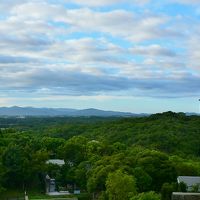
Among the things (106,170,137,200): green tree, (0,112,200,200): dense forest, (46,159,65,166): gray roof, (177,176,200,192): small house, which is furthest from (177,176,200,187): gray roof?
(46,159,65,166): gray roof

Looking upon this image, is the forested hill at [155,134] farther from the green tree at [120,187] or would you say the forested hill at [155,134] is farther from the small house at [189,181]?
the green tree at [120,187]

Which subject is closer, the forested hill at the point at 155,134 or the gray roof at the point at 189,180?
the gray roof at the point at 189,180

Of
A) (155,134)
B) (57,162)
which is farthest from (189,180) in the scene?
(155,134)

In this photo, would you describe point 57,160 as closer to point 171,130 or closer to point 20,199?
point 20,199

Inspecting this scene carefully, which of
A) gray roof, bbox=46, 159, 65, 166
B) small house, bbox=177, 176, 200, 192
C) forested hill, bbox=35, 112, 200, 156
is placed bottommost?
small house, bbox=177, 176, 200, 192

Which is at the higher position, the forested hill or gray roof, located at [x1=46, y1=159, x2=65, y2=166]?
the forested hill

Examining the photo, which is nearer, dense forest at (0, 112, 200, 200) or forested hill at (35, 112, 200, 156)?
dense forest at (0, 112, 200, 200)

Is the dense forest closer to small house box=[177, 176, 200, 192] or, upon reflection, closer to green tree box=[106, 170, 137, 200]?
green tree box=[106, 170, 137, 200]

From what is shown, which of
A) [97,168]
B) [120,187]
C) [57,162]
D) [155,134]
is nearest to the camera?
[120,187]

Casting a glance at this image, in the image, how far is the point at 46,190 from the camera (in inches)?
1293

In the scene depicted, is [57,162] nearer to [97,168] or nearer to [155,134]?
[97,168]

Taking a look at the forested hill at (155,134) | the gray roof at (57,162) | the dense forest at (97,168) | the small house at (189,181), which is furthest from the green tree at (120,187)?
the forested hill at (155,134)

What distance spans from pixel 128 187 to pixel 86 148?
13.8m

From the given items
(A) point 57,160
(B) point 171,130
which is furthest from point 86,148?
(B) point 171,130
